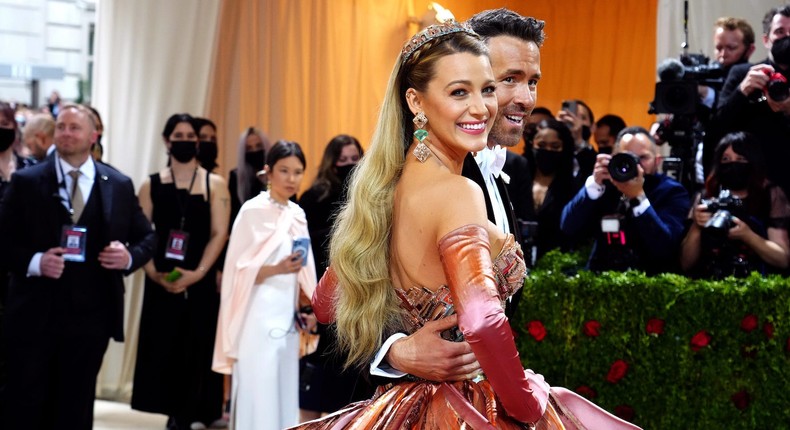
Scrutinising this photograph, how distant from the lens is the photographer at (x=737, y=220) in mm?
5645

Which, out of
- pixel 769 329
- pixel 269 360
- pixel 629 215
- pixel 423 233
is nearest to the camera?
pixel 423 233

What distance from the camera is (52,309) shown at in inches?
262

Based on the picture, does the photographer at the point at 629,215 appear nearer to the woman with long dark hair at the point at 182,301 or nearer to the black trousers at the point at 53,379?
the woman with long dark hair at the point at 182,301

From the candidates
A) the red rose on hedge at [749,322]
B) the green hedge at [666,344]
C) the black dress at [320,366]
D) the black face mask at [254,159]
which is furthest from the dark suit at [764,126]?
the black face mask at [254,159]

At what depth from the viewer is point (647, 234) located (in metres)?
5.95

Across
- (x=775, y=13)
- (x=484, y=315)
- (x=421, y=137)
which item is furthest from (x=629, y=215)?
(x=484, y=315)

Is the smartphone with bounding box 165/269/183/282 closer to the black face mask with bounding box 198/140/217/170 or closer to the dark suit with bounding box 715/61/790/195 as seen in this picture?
the black face mask with bounding box 198/140/217/170

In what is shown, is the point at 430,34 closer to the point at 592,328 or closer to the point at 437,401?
the point at 437,401

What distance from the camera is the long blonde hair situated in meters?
2.90

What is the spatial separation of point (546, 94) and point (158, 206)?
4.87 meters

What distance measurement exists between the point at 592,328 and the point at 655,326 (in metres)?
0.30

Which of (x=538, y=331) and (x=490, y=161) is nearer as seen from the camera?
(x=490, y=161)

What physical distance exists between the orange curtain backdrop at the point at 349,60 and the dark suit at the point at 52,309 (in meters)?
2.72

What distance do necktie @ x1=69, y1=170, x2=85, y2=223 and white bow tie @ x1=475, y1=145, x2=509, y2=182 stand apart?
4.04 meters
